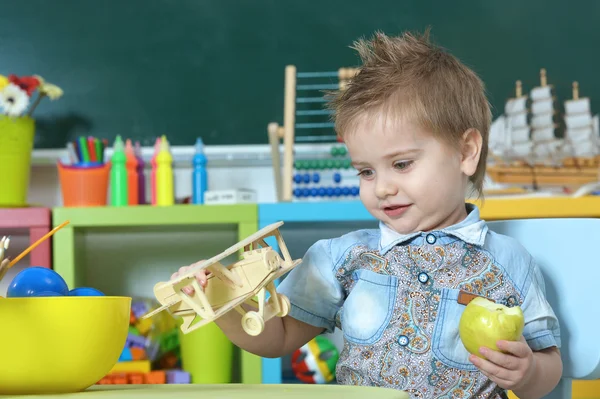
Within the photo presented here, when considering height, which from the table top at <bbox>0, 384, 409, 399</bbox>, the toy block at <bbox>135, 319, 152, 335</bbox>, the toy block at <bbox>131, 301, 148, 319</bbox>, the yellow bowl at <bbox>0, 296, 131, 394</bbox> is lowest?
the toy block at <bbox>135, 319, 152, 335</bbox>

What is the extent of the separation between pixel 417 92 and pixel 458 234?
0.64 feet

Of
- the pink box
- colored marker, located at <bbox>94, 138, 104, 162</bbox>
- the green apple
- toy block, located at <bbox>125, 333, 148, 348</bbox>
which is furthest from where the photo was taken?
colored marker, located at <bbox>94, 138, 104, 162</bbox>

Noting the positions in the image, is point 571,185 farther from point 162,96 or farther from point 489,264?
point 489,264

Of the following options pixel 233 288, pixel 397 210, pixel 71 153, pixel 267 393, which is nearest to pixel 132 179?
pixel 71 153

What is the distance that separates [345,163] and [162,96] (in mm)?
610

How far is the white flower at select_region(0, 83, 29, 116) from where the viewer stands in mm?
2090

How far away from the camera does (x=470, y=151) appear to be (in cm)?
109

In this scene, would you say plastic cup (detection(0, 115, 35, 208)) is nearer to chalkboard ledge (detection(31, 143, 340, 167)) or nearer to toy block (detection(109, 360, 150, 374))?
chalkboard ledge (detection(31, 143, 340, 167))

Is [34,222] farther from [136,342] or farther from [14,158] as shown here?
[136,342]

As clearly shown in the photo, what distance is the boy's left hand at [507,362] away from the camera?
0.81m

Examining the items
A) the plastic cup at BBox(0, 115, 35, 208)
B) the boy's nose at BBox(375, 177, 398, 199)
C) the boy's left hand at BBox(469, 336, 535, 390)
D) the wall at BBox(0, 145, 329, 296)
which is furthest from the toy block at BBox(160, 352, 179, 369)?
the boy's left hand at BBox(469, 336, 535, 390)

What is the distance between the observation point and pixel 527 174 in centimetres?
235

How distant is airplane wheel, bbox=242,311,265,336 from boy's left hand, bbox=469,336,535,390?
0.25 metres

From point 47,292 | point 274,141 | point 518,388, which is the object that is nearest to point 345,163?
point 274,141
